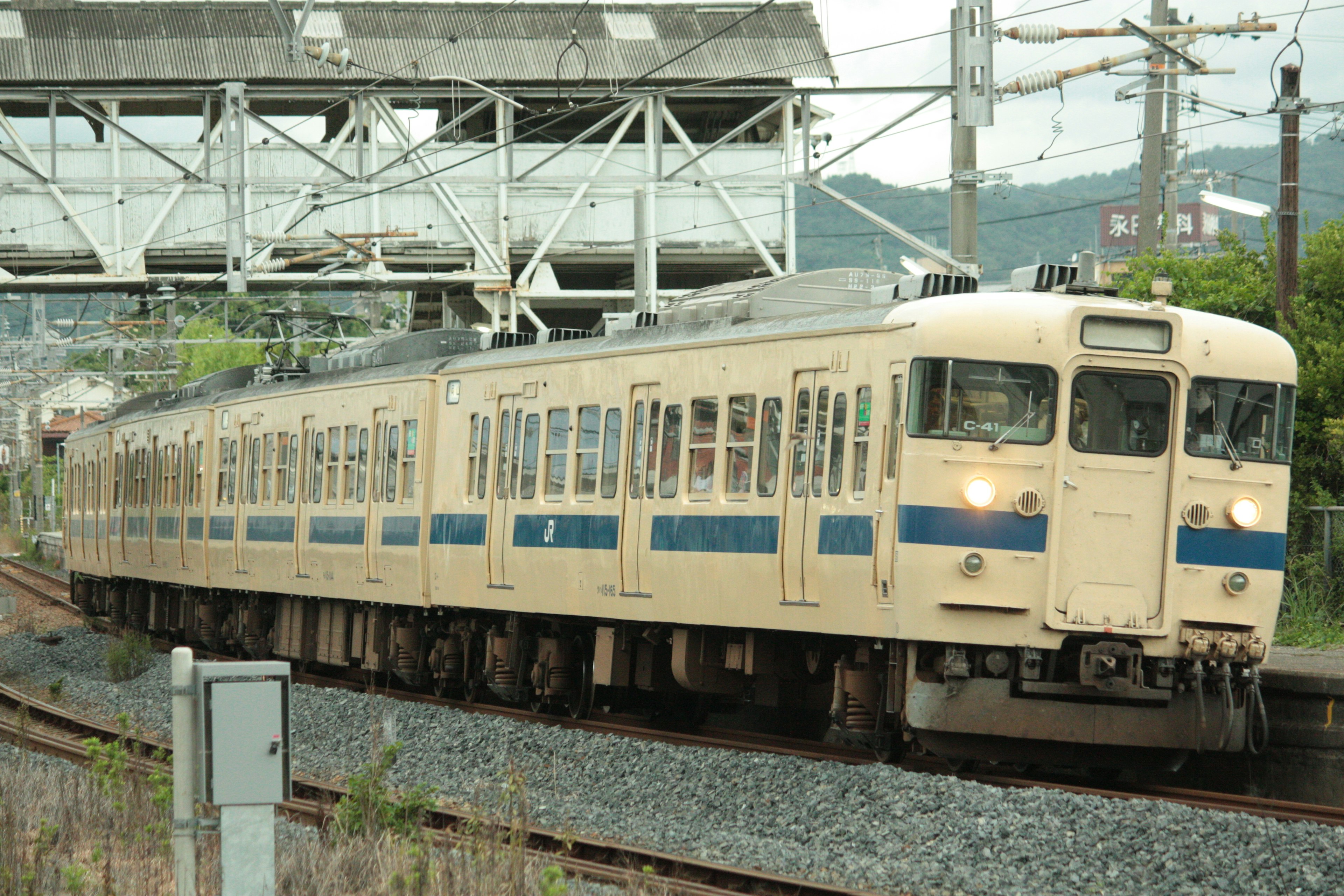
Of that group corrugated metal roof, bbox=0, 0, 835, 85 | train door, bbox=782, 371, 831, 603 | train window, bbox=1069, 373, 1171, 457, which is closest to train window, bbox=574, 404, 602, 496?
train door, bbox=782, 371, 831, 603

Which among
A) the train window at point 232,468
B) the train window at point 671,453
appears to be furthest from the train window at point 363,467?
the train window at point 671,453

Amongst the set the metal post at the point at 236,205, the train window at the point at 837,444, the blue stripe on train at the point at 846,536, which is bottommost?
the blue stripe on train at the point at 846,536

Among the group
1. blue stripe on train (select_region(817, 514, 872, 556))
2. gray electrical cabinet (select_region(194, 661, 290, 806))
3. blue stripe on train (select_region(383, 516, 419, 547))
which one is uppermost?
blue stripe on train (select_region(817, 514, 872, 556))

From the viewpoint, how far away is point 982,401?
10195 mm

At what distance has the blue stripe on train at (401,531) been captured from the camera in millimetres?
16234

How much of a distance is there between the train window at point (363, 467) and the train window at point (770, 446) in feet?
22.5

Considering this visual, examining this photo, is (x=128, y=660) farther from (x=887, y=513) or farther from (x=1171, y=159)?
(x=1171, y=159)

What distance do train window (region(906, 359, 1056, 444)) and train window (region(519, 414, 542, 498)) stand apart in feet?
16.1

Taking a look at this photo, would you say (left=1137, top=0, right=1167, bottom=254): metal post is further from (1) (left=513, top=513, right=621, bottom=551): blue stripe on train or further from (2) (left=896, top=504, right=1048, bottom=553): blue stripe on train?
(2) (left=896, top=504, right=1048, bottom=553): blue stripe on train

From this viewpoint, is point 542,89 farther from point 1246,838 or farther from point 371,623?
point 1246,838

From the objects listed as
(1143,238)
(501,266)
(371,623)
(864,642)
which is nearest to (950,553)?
(864,642)

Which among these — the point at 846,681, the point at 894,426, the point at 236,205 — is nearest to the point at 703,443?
the point at 846,681

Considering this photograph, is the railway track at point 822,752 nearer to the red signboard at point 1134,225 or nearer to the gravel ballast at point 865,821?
the gravel ballast at point 865,821

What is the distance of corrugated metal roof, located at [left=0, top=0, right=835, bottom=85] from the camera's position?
92.7 ft
